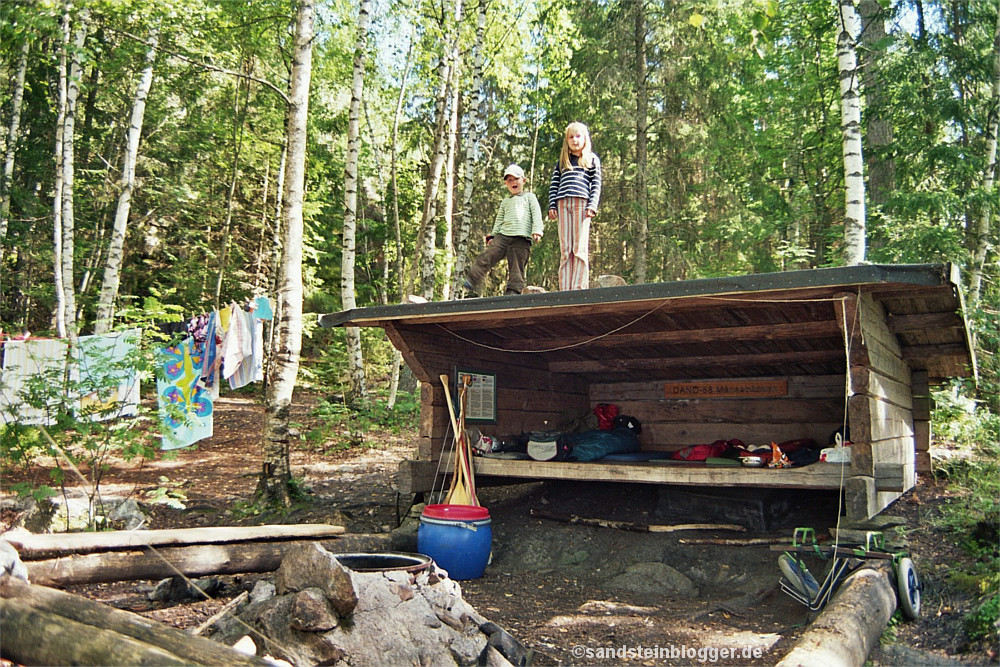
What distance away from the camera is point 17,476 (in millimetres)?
9250

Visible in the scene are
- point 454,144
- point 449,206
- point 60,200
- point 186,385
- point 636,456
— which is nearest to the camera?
point 636,456

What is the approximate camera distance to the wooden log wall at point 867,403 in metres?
5.28

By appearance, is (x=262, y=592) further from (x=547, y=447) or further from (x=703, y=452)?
(x=703, y=452)

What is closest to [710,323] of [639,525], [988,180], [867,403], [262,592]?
[867,403]

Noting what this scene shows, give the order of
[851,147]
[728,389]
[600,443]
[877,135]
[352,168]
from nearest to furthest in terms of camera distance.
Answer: [600,443]
[728,389]
[851,147]
[352,168]
[877,135]

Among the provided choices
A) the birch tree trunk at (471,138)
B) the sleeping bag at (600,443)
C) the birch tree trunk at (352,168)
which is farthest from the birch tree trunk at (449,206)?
the sleeping bag at (600,443)

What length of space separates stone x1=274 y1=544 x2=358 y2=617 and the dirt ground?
2.81 ft

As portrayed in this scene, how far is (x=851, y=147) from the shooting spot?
Answer: 364 inches

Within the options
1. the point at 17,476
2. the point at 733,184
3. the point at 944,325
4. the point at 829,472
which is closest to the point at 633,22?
the point at 733,184

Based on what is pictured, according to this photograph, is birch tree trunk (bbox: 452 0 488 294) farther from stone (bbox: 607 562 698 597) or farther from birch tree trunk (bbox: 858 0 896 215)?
stone (bbox: 607 562 698 597)

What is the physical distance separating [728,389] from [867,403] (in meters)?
3.09

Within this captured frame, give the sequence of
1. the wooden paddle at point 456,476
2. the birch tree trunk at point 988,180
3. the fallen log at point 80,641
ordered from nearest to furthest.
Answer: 1. the fallen log at point 80,641
2. the wooden paddle at point 456,476
3. the birch tree trunk at point 988,180

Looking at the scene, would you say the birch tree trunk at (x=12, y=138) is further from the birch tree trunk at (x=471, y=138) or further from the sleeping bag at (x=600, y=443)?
the sleeping bag at (x=600, y=443)

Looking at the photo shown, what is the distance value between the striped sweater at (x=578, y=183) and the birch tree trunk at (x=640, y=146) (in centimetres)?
829
